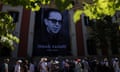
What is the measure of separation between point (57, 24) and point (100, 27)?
4.14m

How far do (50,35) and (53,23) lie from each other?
120 cm

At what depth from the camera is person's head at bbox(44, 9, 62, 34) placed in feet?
85.7

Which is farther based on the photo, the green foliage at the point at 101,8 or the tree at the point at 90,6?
the green foliage at the point at 101,8

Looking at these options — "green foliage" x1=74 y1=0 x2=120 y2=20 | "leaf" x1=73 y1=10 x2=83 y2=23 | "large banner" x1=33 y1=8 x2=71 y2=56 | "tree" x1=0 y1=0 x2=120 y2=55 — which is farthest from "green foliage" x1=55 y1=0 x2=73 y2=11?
"large banner" x1=33 y1=8 x2=71 y2=56

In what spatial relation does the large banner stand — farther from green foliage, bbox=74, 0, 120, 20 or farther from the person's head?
green foliage, bbox=74, 0, 120, 20

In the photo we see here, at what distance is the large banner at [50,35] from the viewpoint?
2578 centimetres

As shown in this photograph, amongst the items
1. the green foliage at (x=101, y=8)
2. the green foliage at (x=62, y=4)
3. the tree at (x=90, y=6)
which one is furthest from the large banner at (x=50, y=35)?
the green foliage at (x=62, y=4)

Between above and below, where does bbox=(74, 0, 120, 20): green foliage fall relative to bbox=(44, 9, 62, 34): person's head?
below

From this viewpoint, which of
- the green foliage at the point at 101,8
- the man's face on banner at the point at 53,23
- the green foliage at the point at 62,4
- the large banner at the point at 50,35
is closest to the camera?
the green foliage at the point at 62,4

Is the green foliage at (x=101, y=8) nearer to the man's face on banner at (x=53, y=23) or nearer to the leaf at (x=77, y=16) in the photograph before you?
the leaf at (x=77, y=16)

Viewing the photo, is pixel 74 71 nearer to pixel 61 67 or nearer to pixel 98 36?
pixel 61 67

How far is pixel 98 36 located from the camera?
26281mm

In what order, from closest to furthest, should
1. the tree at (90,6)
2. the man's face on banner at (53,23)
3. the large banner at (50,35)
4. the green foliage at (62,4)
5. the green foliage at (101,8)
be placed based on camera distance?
the green foliage at (62,4), the tree at (90,6), the green foliage at (101,8), the large banner at (50,35), the man's face on banner at (53,23)

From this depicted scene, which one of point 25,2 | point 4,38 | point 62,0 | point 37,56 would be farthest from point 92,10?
point 37,56
